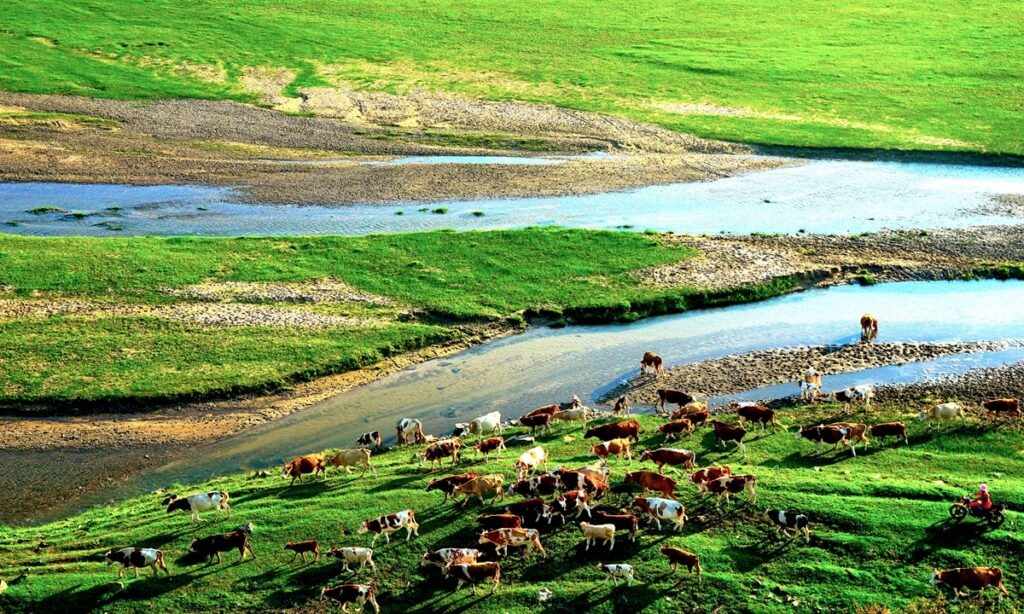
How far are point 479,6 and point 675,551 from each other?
85.5m

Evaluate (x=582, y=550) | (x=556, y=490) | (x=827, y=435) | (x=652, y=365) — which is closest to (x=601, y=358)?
(x=652, y=365)

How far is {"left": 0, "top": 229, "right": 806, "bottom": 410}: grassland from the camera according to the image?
3647 cm

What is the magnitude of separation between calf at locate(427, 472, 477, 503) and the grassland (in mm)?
12135

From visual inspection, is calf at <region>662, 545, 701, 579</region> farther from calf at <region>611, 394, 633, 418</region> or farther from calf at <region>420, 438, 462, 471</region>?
calf at <region>611, 394, 633, 418</region>

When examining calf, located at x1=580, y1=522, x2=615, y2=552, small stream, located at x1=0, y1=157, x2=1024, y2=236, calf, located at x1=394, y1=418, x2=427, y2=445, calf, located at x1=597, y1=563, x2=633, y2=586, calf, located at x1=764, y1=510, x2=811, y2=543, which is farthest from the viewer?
small stream, located at x1=0, y1=157, x2=1024, y2=236

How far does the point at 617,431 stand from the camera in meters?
30.2

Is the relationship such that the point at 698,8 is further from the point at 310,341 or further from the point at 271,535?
the point at 271,535

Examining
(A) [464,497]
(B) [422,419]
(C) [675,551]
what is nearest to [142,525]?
(A) [464,497]

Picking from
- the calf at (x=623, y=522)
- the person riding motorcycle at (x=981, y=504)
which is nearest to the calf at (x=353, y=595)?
the calf at (x=623, y=522)

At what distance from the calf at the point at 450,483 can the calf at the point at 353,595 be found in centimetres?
457

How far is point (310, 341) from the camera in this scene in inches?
1542

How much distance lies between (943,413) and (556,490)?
13.1m

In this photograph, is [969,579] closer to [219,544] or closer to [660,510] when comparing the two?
[660,510]

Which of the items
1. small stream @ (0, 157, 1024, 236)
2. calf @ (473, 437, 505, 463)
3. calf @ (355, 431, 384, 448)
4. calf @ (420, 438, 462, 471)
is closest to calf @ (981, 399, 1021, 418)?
calf @ (473, 437, 505, 463)
